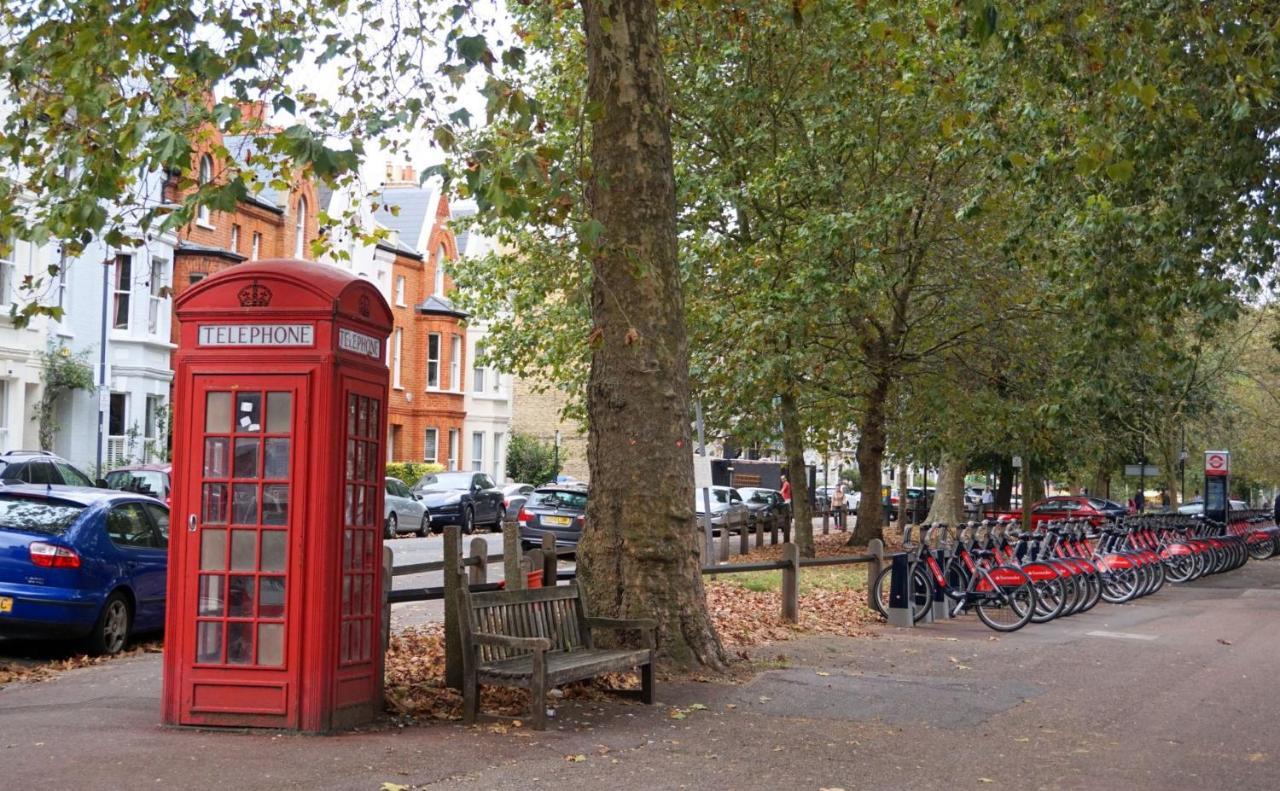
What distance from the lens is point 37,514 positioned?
491 inches

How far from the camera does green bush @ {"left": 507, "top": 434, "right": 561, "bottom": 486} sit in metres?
61.7

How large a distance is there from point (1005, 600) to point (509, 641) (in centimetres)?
949

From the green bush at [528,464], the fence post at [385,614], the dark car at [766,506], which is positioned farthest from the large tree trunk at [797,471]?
the green bush at [528,464]

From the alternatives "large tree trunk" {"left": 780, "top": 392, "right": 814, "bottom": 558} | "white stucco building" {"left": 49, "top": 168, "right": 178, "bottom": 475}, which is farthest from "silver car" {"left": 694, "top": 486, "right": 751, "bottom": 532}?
"white stucco building" {"left": 49, "top": 168, "right": 178, "bottom": 475}

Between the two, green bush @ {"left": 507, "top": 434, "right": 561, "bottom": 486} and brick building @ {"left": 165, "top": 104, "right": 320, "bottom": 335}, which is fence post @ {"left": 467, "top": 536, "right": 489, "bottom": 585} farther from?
green bush @ {"left": 507, "top": 434, "right": 561, "bottom": 486}

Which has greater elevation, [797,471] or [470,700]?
[797,471]

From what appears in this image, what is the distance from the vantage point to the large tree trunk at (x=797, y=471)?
2745 centimetres

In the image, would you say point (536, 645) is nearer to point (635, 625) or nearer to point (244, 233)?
point (635, 625)

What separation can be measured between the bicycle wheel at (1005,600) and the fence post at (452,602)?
841 cm

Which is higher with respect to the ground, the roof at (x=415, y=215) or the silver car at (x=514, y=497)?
the roof at (x=415, y=215)

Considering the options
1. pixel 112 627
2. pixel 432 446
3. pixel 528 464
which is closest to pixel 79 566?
pixel 112 627

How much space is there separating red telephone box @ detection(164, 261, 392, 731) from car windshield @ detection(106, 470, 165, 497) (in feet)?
55.7

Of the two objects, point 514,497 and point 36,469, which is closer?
point 36,469

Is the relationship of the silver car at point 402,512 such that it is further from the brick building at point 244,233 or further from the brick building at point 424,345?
the brick building at point 424,345
